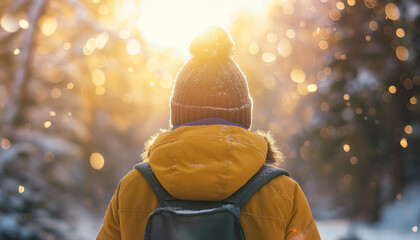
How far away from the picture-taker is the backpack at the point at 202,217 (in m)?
1.80

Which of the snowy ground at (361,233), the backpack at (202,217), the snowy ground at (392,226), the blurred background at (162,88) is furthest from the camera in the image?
the snowy ground at (392,226)

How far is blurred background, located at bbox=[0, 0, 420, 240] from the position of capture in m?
6.98

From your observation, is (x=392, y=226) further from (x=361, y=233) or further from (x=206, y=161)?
(x=206, y=161)

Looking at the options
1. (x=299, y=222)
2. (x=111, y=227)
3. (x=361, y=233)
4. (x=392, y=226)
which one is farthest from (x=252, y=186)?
(x=392, y=226)

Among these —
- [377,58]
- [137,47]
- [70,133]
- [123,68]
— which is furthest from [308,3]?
[70,133]

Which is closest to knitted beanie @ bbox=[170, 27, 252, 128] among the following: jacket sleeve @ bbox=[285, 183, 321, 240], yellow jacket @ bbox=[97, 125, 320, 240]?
yellow jacket @ bbox=[97, 125, 320, 240]

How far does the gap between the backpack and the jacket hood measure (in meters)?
0.04

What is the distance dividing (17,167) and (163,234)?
5.47m

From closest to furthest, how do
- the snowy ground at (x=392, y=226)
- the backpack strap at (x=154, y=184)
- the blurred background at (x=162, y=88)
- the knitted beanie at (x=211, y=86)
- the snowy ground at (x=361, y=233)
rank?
1. the backpack strap at (x=154, y=184)
2. the knitted beanie at (x=211, y=86)
3. the blurred background at (x=162, y=88)
4. the snowy ground at (x=361, y=233)
5. the snowy ground at (x=392, y=226)

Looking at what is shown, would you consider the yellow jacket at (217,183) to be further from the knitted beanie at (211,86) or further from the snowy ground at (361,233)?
the snowy ground at (361,233)

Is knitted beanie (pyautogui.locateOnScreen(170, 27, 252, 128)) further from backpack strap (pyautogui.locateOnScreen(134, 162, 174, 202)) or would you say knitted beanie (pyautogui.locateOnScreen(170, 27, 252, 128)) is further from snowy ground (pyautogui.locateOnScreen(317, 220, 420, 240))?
snowy ground (pyautogui.locateOnScreen(317, 220, 420, 240))

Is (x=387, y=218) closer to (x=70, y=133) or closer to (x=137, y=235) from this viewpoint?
(x=70, y=133)

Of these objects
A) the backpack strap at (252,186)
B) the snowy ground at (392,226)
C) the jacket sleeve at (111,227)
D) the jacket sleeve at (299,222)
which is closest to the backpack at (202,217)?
the backpack strap at (252,186)

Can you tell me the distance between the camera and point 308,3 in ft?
51.2
